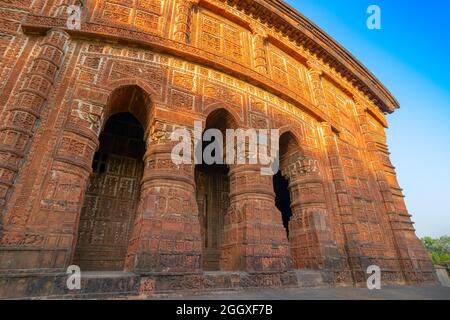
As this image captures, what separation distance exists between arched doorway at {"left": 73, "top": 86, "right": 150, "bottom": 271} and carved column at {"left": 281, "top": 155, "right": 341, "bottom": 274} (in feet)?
13.7

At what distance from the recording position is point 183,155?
451cm

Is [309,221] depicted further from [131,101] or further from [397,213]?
[131,101]

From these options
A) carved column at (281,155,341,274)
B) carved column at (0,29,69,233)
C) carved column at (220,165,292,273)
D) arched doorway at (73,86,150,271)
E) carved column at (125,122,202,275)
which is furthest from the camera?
carved column at (281,155,341,274)

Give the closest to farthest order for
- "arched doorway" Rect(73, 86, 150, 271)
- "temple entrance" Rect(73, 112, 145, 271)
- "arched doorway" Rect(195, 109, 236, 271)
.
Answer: "arched doorway" Rect(73, 86, 150, 271) < "temple entrance" Rect(73, 112, 145, 271) < "arched doorway" Rect(195, 109, 236, 271)

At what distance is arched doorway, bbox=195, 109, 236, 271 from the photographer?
6953 mm

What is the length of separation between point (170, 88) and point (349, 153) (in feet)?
21.4

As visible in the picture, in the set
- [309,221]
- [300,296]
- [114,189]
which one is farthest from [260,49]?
[300,296]

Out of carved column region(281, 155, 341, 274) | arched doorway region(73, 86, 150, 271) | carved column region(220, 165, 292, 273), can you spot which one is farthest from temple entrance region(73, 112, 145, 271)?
carved column region(281, 155, 341, 274)

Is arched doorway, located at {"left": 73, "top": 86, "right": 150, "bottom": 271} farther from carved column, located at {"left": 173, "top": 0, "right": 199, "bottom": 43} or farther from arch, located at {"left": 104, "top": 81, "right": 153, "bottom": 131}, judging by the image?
carved column, located at {"left": 173, "top": 0, "right": 199, "bottom": 43}

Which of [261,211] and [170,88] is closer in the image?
[261,211]

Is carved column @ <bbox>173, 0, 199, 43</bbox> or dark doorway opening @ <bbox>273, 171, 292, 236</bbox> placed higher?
carved column @ <bbox>173, 0, 199, 43</bbox>

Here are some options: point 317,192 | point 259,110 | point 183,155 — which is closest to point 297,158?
point 317,192
